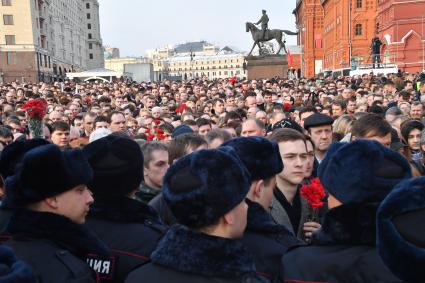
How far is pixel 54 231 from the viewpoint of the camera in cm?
288

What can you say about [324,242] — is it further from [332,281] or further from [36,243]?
[36,243]

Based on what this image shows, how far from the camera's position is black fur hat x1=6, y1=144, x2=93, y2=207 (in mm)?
2918

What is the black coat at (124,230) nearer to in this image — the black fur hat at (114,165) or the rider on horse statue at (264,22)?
the black fur hat at (114,165)

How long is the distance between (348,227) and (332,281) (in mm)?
304

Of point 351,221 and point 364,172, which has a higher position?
point 364,172

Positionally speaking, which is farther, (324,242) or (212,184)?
(324,242)

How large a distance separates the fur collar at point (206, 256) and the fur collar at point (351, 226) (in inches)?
24.5

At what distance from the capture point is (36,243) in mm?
2799

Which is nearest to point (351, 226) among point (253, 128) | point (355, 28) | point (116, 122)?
point (253, 128)

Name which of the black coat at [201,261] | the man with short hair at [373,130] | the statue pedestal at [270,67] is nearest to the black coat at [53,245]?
the black coat at [201,261]

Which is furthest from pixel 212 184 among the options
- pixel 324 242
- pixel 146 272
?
pixel 324 242

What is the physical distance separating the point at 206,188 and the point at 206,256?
1.05ft

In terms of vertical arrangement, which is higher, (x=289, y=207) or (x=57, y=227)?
(x=57, y=227)

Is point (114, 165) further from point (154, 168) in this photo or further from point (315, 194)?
point (315, 194)
